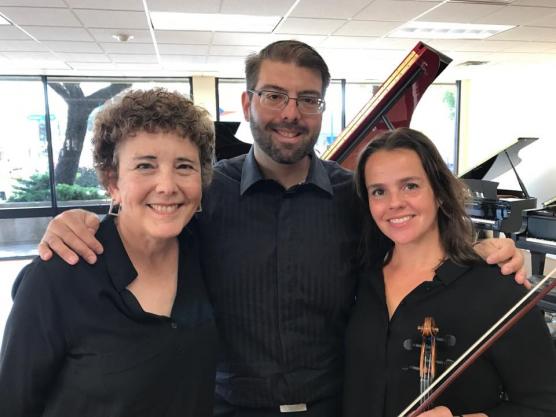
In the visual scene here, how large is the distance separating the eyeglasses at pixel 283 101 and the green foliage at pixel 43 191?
7219 mm

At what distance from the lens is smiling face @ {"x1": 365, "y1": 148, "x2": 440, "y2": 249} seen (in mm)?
1412

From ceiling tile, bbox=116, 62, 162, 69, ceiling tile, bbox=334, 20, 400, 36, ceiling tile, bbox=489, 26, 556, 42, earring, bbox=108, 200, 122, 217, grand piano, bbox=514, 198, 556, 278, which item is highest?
ceiling tile, bbox=116, 62, 162, 69

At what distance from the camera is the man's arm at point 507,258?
1294 millimetres

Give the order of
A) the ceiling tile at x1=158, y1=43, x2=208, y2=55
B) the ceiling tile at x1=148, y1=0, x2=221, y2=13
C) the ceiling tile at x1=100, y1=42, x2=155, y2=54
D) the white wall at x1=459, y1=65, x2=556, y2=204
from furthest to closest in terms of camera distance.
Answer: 1. the white wall at x1=459, y1=65, x2=556, y2=204
2. the ceiling tile at x1=158, y1=43, x2=208, y2=55
3. the ceiling tile at x1=100, y1=42, x2=155, y2=54
4. the ceiling tile at x1=148, y1=0, x2=221, y2=13

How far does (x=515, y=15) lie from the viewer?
16.8 feet

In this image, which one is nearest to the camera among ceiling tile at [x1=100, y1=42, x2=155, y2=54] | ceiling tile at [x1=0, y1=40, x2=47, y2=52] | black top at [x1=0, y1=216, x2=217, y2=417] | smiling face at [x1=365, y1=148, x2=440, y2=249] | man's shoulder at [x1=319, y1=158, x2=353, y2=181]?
black top at [x1=0, y1=216, x2=217, y2=417]

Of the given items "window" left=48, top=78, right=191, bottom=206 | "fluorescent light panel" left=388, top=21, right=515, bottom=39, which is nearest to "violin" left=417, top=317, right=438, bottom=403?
"fluorescent light panel" left=388, top=21, right=515, bottom=39

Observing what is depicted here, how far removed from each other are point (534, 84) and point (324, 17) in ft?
17.0

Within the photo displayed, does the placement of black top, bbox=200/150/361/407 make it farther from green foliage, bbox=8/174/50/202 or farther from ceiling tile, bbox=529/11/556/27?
green foliage, bbox=8/174/50/202

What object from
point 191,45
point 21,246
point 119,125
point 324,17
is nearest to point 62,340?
point 119,125

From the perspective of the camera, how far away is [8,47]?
20.0ft

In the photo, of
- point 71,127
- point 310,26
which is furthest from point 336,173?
point 71,127

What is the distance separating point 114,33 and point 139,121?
16.0 ft

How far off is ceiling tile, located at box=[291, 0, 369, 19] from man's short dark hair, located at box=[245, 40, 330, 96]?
3.22 m
